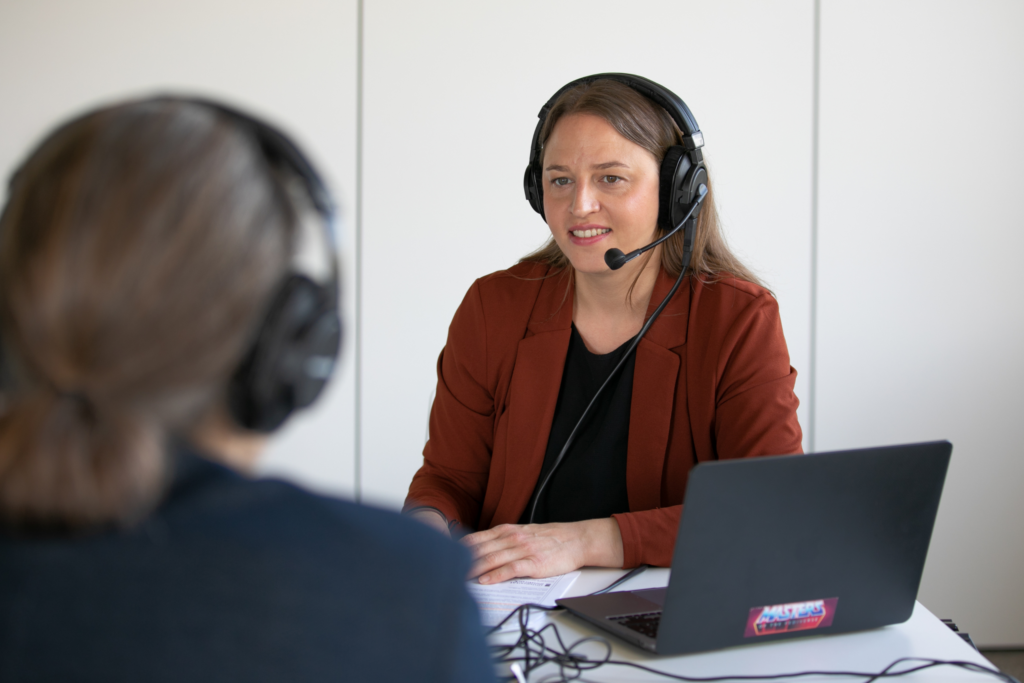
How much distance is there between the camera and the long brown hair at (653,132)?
4.75ft

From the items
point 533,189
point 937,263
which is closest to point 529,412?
point 533,189

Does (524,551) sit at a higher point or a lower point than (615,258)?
lower

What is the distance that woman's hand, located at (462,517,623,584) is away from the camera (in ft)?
3.70

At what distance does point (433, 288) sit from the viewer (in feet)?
8.14

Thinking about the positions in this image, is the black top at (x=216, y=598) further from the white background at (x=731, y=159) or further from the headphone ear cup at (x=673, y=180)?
the white background at (x=731, y=159)

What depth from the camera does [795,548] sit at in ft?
2.86

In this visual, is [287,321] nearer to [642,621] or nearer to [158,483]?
[158,483]

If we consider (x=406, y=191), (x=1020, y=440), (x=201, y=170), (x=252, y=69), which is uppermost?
(x=252, y=69)

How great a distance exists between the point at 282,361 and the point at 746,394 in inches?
37.1

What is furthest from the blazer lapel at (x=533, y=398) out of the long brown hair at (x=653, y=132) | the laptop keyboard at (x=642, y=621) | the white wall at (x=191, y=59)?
the white wall at (x=191, y=59)

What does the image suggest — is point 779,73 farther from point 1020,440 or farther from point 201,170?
point 201,170

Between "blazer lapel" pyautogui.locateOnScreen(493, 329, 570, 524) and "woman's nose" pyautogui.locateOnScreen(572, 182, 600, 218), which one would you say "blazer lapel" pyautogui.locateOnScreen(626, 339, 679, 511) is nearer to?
"blazer lapel" pyautogui.locateOnScreen(493, 329, 570, 524)

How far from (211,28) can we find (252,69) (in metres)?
0.16

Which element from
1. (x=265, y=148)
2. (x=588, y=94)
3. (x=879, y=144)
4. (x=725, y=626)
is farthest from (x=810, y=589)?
(x=879, y=144)
